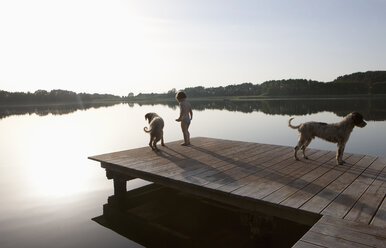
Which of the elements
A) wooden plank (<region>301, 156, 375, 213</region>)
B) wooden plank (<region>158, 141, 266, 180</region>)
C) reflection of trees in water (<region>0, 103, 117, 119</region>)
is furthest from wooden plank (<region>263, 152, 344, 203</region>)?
reflection of trees in water (<region>0, 103, 117, 119</region>)

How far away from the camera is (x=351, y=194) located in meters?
4.59

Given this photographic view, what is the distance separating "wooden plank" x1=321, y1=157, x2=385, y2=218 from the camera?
3.99 meters

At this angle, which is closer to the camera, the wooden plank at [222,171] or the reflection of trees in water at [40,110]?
the wooden plank at [222,171]

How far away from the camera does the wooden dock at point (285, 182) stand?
3.59 m

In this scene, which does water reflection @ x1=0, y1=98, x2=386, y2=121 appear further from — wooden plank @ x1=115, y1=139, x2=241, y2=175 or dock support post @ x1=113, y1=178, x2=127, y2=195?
dock support post @ x1=113, y1=178, x2=127, y2=195

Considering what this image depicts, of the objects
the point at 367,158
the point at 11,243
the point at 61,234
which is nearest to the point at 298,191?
the point at 367,158

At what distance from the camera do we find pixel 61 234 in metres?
6.36

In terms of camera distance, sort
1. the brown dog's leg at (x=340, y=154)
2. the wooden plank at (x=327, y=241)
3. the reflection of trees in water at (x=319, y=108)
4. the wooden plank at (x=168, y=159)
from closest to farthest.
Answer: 1. the wooden plank at (x=327, y=241)
2. the brown dog's leg at (x=340, y=154)
3. the wooden plank at (x=168, y=159)
4. the reflection of trees in water at (x=319, y=108)

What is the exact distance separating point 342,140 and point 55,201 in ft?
26.7

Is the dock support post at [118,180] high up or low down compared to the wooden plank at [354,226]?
down

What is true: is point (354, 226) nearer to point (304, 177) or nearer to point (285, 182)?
point (285, 182)

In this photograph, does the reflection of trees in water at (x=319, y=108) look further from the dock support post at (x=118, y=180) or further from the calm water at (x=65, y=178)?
the dock support post at (x=118, y=180)

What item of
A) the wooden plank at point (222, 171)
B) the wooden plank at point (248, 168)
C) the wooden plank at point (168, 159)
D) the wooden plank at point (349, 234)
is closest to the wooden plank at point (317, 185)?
the wooden plank at point (349, 234)

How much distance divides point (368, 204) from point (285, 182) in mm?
1432
